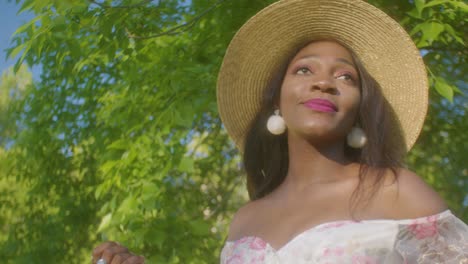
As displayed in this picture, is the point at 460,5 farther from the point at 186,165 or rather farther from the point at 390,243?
the point at 390,243

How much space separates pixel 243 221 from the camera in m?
2.55

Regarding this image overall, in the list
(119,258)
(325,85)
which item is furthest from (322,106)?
(119,258)

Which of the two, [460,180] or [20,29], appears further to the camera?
[460,180]

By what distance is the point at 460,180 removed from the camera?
15.1ft

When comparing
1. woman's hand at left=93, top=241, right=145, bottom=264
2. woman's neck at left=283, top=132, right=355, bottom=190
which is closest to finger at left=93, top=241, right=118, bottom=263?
woman's hand at left=93, top=241, right=145, bottom=264

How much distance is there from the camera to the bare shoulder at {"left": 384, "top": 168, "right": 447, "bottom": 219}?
209 centimetres

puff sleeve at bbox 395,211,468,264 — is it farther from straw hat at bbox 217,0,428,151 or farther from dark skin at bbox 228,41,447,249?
straw hat at bbox 217,0,428,151

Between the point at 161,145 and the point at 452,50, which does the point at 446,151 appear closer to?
the point at 452,50

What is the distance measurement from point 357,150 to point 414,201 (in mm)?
399

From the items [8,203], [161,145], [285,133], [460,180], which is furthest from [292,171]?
[8,203]

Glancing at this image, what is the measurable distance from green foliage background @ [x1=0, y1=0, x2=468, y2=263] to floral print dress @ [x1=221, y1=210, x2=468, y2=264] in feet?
4.77

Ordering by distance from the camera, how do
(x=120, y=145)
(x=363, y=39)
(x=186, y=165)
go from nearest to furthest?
(x=363, y=39) < (x=186, y=165) < (x=120, y=145)

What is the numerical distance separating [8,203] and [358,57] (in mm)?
4235

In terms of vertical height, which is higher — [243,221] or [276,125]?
[276,125]
